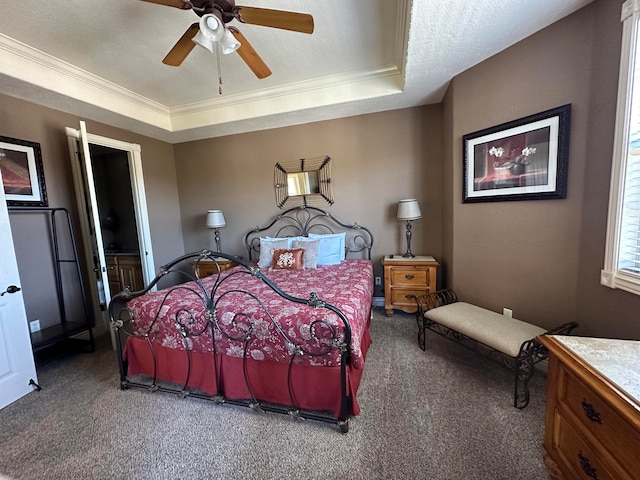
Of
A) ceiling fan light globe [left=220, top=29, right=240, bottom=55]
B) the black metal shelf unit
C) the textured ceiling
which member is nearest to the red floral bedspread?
the black metal shelf unit

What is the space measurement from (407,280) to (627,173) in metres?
2.01

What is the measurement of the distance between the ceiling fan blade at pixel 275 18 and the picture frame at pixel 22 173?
2647mm

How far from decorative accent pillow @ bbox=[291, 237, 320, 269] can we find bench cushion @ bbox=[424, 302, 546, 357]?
1.38 meters

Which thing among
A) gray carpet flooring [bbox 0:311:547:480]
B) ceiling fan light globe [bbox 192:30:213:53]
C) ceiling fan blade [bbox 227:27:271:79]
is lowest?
gray carpet flooring [bbox 0:311:547:480]

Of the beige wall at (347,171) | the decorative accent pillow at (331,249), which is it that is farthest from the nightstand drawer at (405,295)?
the decorative accent pillow at (331,249)

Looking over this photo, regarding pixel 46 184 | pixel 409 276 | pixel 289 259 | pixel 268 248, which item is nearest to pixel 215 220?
pixel 268 248

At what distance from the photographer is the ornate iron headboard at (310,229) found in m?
3.70

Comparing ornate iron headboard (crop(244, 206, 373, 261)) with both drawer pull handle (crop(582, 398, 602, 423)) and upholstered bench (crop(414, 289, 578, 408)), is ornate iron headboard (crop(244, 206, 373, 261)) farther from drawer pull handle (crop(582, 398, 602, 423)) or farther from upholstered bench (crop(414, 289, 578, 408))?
drawer pull handle (crop(582, 398, 602, 423))

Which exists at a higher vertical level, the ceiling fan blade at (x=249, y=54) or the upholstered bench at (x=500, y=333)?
the ceiling fan blade at (x=249, y=54)

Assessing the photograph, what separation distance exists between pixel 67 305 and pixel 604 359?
4421 millimetres

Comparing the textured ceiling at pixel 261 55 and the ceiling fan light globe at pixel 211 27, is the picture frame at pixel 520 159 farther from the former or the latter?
the ceiling fan light globe at pixel 211 27

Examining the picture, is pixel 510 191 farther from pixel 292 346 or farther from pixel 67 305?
pixel 67 305

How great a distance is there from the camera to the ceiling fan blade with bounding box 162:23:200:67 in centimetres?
176

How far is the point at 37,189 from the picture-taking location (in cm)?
271
